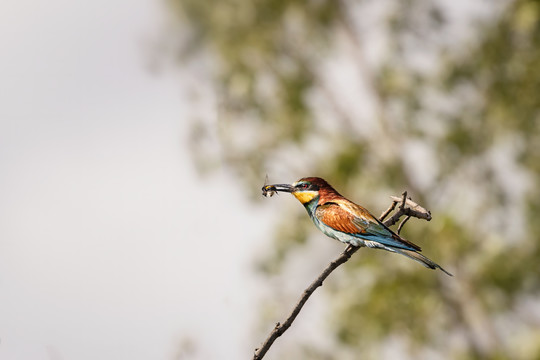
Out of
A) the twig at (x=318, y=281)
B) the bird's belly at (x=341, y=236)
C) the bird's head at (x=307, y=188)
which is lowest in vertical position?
the twig at (x=318, y=281)

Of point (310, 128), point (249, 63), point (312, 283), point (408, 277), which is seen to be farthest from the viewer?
point (249, 63)

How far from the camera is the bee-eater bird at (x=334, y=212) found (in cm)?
261

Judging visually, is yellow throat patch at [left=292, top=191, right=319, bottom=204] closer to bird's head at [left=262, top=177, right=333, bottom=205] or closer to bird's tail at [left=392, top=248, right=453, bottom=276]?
bird's head at [left=262, top=177, right=333, bottom=205]

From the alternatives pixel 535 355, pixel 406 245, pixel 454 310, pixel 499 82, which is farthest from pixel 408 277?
pixel 406 245

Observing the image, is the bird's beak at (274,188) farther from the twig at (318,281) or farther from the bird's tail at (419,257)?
the bird's tail at (419,257)

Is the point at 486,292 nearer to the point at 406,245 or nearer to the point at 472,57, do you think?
the point at 472,57

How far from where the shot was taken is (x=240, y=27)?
19000 mm

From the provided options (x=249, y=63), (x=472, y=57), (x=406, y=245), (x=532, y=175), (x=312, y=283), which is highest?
(x=472, y=57)

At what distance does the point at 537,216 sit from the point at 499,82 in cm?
326

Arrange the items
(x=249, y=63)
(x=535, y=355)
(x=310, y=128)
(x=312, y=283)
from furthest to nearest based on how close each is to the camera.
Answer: (x=249, y=63) → (x=310, y=128) → (x=535, y=355) → (x=312, y=283)

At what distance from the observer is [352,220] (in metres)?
2.71

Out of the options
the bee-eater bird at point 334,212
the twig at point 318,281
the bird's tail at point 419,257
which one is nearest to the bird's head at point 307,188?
the bee-eater bird at point 334,212

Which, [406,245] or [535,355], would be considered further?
[535,355]

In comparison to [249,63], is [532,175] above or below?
above
